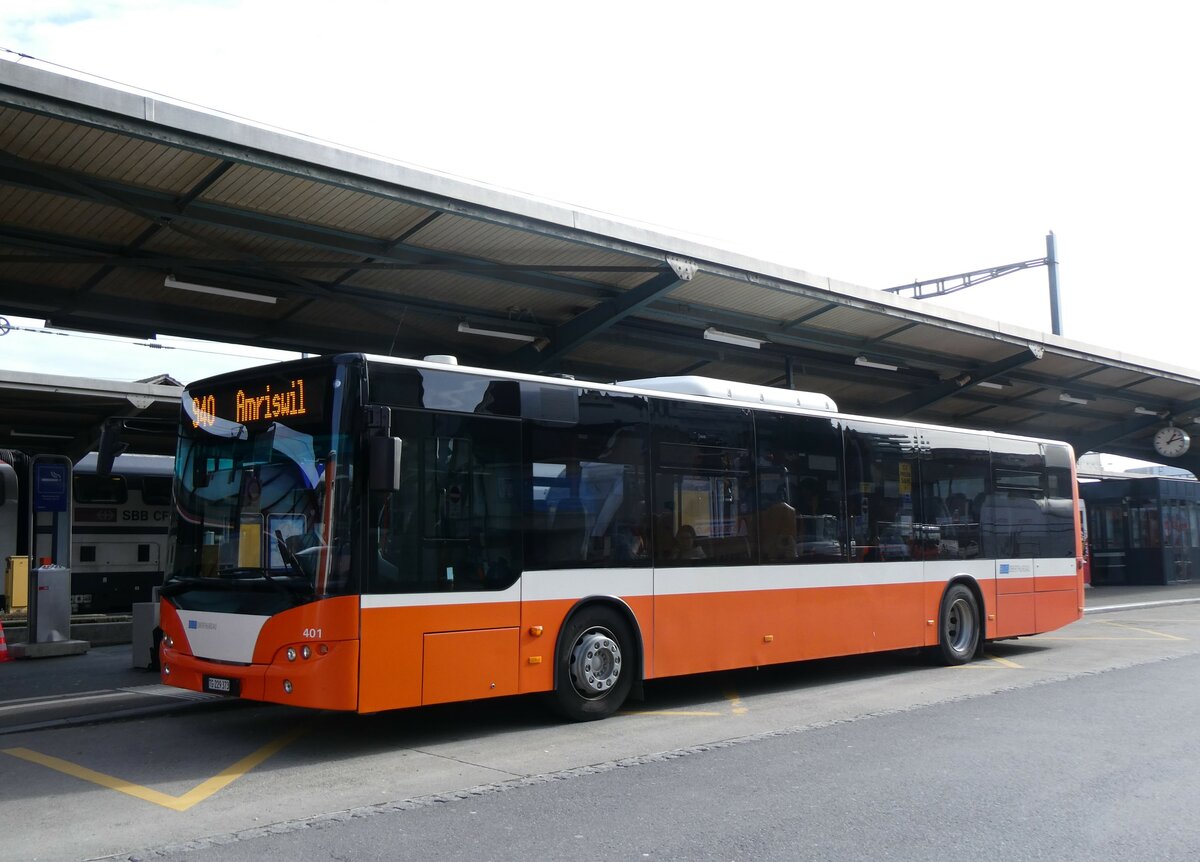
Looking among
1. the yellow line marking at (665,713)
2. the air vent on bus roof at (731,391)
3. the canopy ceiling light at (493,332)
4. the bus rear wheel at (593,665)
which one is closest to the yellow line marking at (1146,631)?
the air vent on bus roof at (731,391)

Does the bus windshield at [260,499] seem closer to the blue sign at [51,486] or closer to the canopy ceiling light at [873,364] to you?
the blue sign at [51,486]

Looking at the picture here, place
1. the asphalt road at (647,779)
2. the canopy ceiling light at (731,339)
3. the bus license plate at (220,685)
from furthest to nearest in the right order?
the canopy ceiling light at (731,339), the bus license plate at (220,685), the asphalt road at (647,779)

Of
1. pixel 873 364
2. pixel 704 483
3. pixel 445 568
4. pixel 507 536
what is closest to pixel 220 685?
pixel 445 568

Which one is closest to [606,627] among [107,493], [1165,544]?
[107,493]

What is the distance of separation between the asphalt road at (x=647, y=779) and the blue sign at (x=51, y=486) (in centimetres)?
750

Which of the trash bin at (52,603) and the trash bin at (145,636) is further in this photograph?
the trash bin at (52,603)

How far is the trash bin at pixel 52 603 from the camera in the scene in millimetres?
15070

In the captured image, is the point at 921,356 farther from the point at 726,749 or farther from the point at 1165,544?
the point at 1165,544

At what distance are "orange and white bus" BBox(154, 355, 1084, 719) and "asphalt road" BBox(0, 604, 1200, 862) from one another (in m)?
0.67

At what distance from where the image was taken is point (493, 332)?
52.2 ft

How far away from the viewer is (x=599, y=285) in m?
14.9

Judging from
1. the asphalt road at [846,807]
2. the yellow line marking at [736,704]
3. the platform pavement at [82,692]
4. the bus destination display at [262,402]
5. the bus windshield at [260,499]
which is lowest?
the yellow line marking at [736,704]

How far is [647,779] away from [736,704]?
3.68 m

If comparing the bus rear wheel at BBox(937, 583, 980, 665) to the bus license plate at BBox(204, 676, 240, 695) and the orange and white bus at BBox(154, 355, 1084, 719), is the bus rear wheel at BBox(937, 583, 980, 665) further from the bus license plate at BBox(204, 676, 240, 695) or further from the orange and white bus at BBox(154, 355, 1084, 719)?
the bus license plate at BBox(204, 676, 240, 695)
